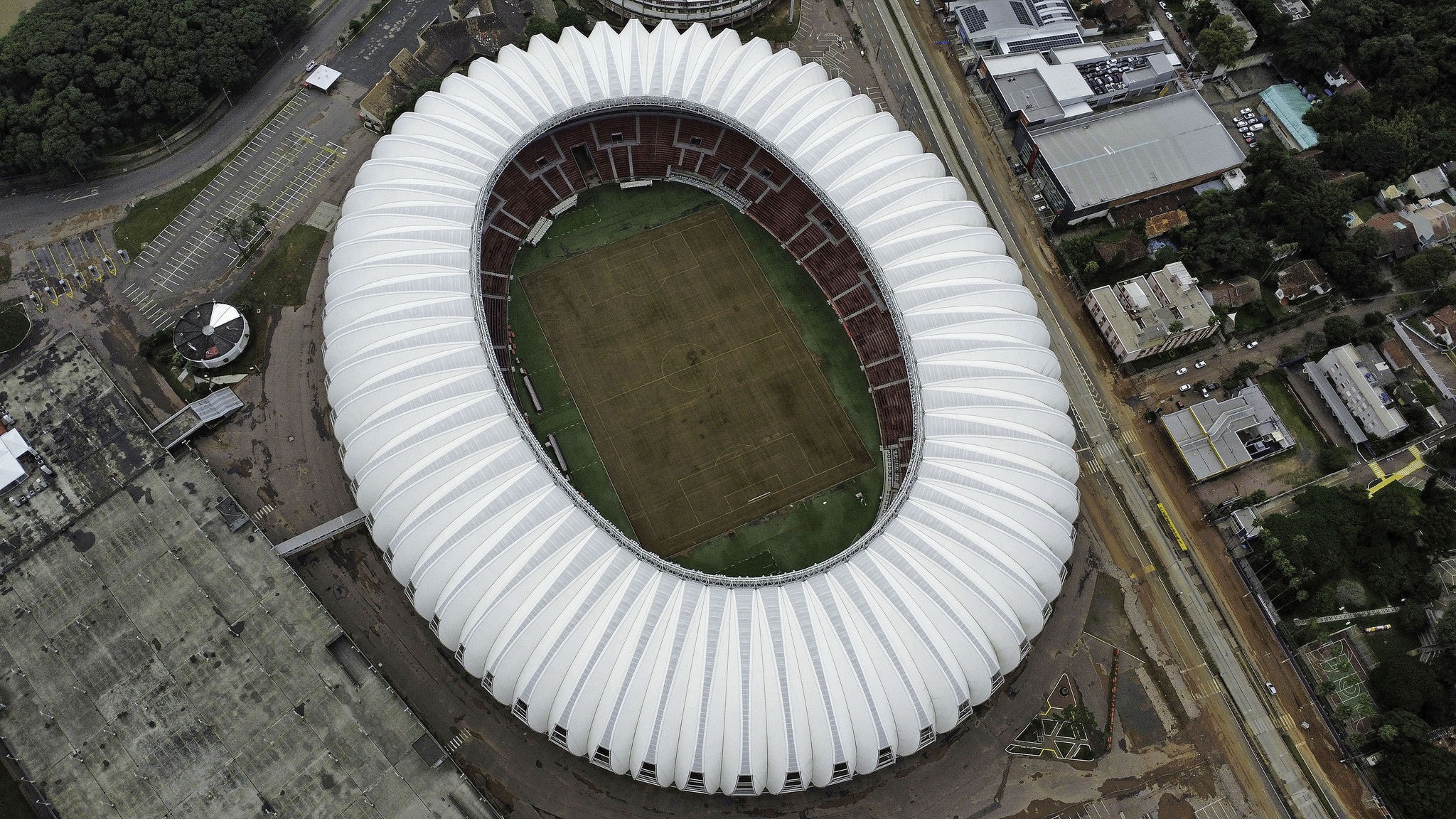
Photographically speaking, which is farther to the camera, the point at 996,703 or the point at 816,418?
the point at 816,418

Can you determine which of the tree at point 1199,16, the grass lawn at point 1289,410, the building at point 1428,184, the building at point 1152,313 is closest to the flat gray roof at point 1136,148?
the building at point 1152,313

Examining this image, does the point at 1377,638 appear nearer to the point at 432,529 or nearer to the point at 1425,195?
the point at 1425,195

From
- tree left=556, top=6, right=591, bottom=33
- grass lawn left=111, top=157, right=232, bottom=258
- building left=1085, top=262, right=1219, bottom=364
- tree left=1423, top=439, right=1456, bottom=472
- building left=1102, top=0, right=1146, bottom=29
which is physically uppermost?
tree left=556, top=6, right=591, bottom=33

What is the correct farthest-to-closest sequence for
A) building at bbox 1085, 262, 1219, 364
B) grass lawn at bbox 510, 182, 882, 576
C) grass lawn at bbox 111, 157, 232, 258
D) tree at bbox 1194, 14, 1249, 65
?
tree at bbox 1194, 14, 1249, 65 → grass lawn at bbox 111, 157, 232, 258 → building at bbox 1085, 262, 1219, 364 → grass lawn at bbox 510, 182, 882, 576

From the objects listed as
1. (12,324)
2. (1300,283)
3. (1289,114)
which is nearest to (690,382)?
(1300,283)

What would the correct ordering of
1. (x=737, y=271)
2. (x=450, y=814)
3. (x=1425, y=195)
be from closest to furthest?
(x=450, y=814) < (x=737, y=271) < (x=1425, y=195)

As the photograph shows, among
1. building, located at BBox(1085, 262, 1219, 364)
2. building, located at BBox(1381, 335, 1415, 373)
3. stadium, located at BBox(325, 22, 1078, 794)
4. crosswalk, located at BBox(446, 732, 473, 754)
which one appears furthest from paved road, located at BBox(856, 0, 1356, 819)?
crosswalk, located at BBox(446, 732, 473, 754)

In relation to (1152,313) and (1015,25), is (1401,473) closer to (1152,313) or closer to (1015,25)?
(1152,313)

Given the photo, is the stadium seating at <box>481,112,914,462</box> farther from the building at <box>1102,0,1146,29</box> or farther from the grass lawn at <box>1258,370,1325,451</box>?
the building at <box>1102,0,1146,29</box>

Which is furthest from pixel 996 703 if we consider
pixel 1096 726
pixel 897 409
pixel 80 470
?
pixel 80 470
